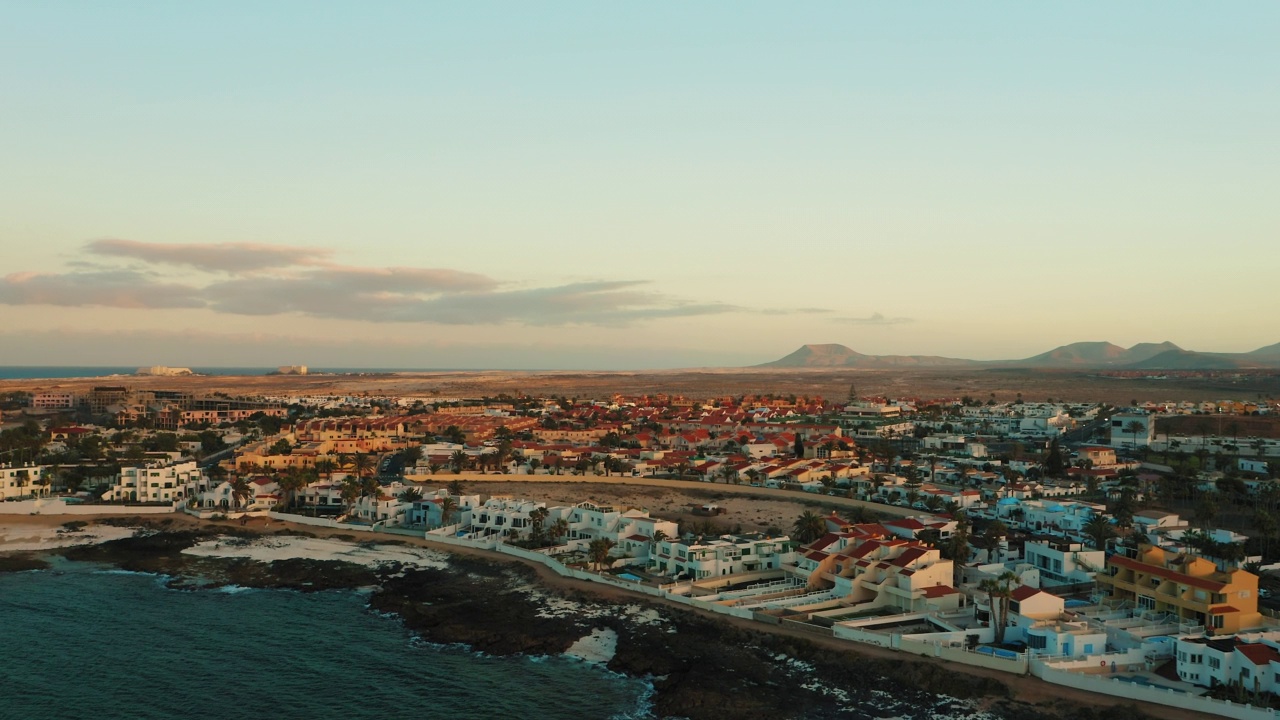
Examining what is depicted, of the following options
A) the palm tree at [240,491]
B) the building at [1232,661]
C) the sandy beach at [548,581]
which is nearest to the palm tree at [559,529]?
the sandy beach at [548,581]

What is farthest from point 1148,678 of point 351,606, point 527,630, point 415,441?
point 415,441

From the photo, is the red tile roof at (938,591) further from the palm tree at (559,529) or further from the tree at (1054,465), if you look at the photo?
the tree at (1054,465)

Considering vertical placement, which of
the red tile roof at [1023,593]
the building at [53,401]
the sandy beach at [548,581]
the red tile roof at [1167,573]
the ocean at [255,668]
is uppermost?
the building at [53,401]

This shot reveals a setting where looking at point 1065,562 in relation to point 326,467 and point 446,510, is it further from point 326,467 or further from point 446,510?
point 326,467

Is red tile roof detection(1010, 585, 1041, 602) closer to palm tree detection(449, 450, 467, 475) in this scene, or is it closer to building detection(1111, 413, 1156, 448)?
palm tree detection(449, 450, 467, 475)

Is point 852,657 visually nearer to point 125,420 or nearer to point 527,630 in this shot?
point 527,630

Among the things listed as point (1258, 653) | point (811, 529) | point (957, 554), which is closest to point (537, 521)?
point (811, 529)
